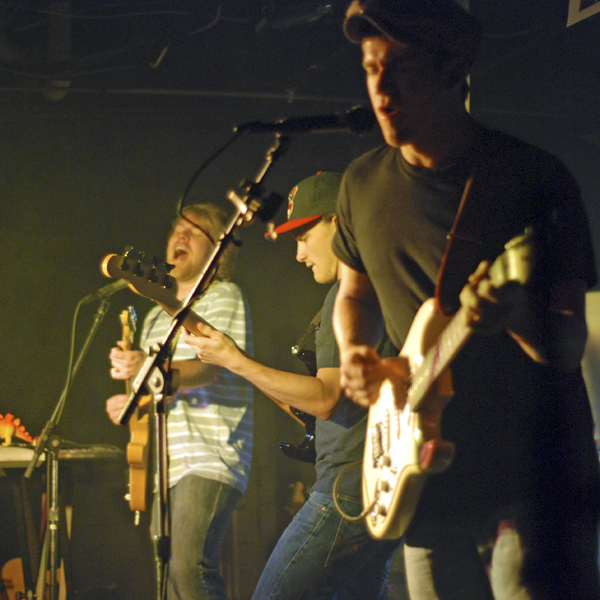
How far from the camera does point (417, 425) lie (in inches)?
51.8

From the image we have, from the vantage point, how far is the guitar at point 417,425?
127 centimetres

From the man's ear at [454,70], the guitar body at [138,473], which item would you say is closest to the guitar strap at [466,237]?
the man's ear at [454,70]

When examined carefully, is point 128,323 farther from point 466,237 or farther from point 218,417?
point 466,237

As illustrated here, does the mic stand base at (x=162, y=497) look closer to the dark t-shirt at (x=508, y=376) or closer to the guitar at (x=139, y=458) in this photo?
the dark t-shirt at (x=508, y=376)

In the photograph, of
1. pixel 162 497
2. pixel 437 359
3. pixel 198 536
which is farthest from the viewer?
pixel 198 536

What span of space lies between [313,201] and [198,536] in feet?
4.58

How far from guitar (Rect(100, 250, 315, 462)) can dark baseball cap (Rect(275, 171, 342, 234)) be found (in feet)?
1.78

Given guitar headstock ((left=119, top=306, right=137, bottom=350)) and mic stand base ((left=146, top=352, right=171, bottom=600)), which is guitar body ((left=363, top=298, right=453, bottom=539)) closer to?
mic stand base ((left=146, top=352, right=171, bottom=600))

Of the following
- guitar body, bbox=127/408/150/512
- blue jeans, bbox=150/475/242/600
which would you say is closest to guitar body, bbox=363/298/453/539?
blue jeans, bbox=150/475/242/600

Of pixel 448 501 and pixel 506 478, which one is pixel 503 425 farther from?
pixel 448 501

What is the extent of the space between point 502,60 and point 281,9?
1.28 meters

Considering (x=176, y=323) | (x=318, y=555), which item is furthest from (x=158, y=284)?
(x=318, y=555)

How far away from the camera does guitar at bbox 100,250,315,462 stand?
2.71 metres

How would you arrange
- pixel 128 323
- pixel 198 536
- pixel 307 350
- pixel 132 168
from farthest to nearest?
1. pixel 132 168
2. pixel 128 323
3. pixel 307 350
4. pixel 198 536
